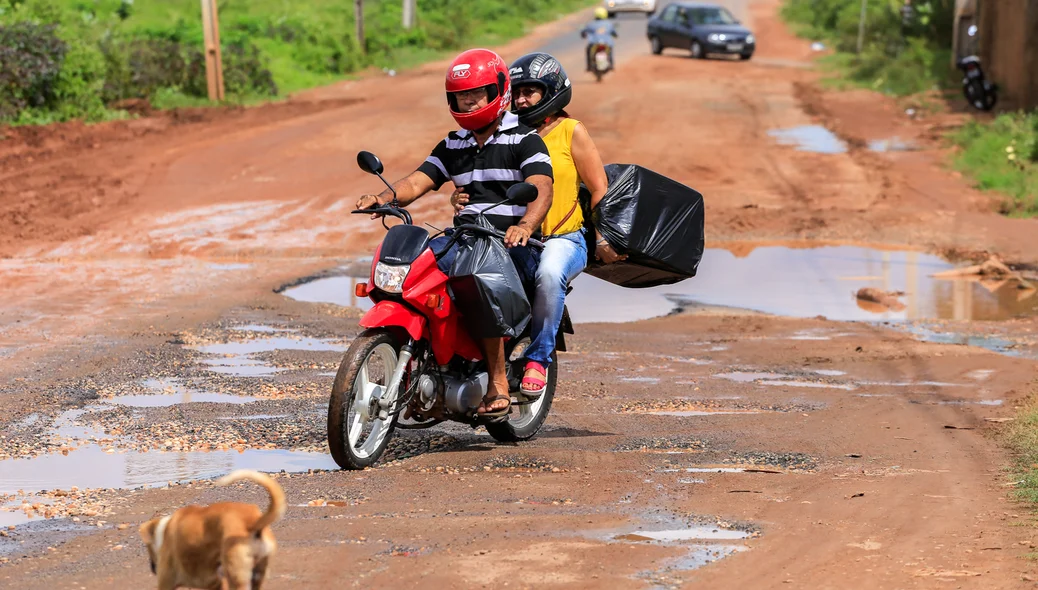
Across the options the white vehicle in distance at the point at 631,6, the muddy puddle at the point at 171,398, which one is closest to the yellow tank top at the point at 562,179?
the muddy puddle at the point at 171,398

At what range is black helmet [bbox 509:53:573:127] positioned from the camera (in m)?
6.83

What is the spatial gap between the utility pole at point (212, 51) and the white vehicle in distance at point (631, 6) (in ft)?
89.4

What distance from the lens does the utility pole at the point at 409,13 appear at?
4052 centimetres

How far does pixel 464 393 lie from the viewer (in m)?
6.56

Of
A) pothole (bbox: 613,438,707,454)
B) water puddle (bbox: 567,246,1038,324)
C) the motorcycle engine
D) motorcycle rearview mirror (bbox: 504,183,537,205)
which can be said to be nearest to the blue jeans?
the motorcycle engine

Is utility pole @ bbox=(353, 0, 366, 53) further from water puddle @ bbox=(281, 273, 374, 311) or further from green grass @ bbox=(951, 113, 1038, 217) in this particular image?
water puddle @ bbox=(281, 273, 374, 311)

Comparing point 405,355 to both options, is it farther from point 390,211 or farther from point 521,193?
point 521,193

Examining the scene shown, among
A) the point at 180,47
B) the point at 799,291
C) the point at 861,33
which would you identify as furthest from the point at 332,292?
the point at 861,33

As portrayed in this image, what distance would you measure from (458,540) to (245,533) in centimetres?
136

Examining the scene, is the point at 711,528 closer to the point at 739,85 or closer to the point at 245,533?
the point at 245,533

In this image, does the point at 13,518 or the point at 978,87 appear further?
the point at 978,87

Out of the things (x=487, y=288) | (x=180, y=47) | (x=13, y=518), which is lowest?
(x=180, y=47)

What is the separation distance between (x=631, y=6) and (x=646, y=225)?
45269 mm

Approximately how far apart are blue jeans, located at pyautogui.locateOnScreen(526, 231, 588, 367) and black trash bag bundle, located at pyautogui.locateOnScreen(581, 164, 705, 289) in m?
0.26
